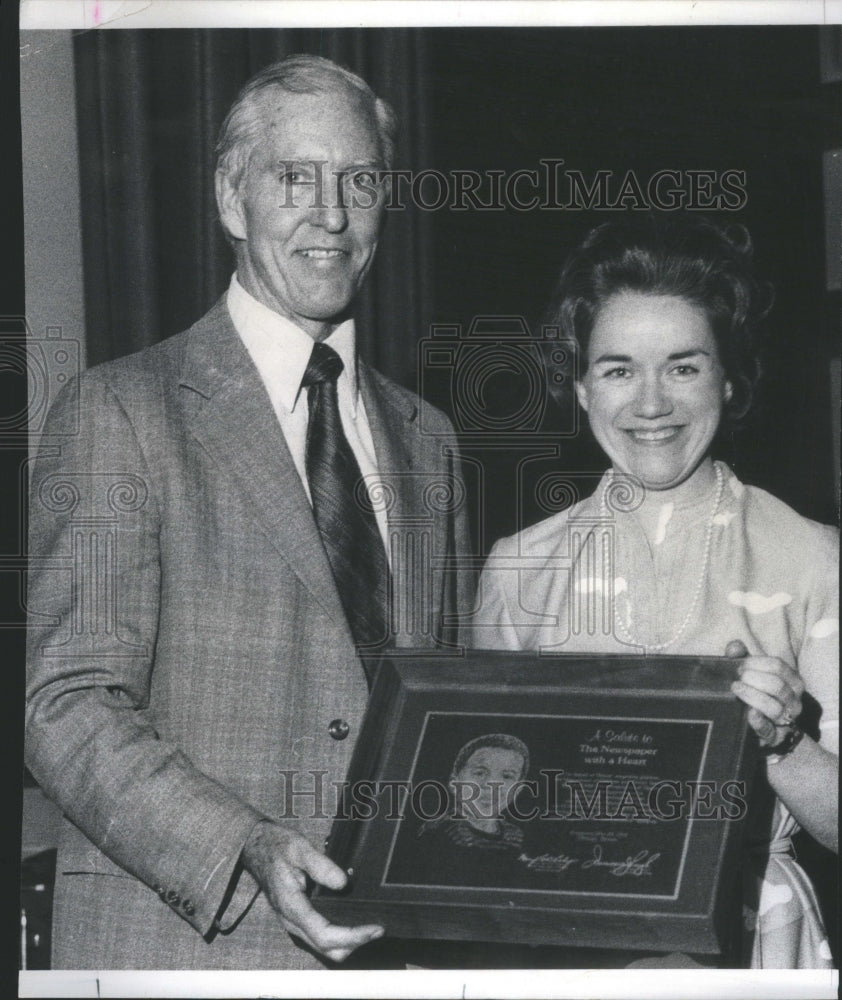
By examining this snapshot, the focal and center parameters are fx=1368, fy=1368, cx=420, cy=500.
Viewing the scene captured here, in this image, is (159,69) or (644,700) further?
(159,69)

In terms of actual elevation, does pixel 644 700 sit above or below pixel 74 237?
below

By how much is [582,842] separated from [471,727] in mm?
301

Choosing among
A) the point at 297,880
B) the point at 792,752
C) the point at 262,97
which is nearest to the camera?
the point at 297,880

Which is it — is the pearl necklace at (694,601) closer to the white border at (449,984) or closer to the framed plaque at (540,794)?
the framed plaque at (540,794)

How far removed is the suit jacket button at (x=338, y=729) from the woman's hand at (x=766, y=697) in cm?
73

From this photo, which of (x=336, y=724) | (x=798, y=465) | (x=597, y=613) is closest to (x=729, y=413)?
(x=798, y=465)

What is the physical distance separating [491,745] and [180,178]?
4.16 ft

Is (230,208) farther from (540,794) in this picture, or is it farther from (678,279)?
(540,794)

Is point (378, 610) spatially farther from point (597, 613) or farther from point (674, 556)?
point (674, 556)

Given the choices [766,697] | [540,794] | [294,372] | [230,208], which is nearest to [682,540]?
[766,697]

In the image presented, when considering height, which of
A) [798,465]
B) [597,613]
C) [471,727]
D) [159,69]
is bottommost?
[471,727]

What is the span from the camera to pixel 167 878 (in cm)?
253

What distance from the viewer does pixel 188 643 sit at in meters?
2.61

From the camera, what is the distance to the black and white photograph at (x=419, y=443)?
260 cm
